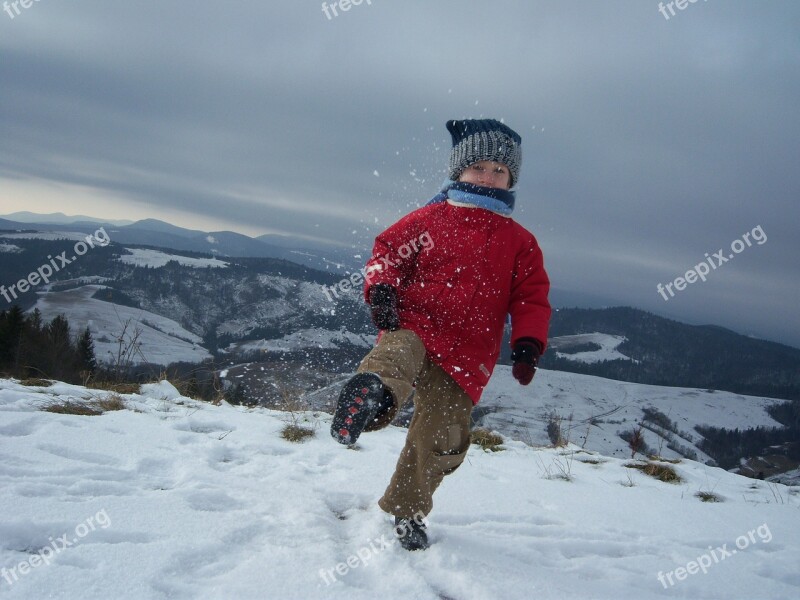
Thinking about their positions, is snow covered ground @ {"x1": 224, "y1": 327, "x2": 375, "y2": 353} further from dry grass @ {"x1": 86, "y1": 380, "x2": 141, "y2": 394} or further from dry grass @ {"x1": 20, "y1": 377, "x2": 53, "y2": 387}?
dry grass @ {"x1": 20, "y1": 377, "x2": 53, "y2": 387}

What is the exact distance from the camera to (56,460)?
2.74 m

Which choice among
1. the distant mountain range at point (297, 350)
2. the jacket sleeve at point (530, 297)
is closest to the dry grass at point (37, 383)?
the jacket sleeve at point (530, 297)

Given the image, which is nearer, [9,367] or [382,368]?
[382,368]

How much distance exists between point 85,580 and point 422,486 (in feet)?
5.09

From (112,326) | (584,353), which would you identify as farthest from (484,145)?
(584,353)

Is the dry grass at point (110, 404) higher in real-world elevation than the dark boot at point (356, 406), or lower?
lower

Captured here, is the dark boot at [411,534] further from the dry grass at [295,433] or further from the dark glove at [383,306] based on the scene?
the dry grass at [295,433]

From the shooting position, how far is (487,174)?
2.97m

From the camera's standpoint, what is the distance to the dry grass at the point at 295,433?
4.20m

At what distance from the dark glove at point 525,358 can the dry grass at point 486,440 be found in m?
2.66

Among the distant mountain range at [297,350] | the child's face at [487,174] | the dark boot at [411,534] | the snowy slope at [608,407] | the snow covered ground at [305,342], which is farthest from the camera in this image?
the snow covered ground at [305,342]

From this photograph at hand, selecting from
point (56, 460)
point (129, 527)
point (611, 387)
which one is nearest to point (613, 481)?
point (129, 527)

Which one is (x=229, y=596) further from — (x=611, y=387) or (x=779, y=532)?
(x=611, y=387)

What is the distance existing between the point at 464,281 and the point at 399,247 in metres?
0.45
